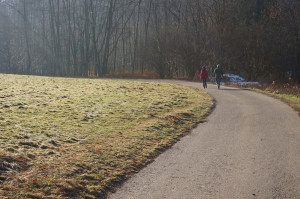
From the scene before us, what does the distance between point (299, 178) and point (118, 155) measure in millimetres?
3600

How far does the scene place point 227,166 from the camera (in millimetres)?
6906

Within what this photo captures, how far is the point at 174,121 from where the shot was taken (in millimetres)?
11914

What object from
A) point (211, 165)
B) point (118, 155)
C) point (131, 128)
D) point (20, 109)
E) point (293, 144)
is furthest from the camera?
point (20, 109)

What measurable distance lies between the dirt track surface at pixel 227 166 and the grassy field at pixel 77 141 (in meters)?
0.47

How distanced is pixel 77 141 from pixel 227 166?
367 cm

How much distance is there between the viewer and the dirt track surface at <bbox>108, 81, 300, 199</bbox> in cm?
553

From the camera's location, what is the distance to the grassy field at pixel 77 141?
564cm

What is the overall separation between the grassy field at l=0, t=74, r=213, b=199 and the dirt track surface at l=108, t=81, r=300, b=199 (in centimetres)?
47

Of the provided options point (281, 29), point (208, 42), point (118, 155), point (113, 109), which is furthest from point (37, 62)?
point (118, 155)

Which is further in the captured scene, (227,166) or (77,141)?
(77,141)

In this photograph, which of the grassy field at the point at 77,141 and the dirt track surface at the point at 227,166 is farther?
the grassy field at the point at 77,141

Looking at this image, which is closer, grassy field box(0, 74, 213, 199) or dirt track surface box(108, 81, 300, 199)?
dirt track surface box(108, 81, 300, 199)

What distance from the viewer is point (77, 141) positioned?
846 cm

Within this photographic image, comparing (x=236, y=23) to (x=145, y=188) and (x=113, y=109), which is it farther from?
(x=145, y=188)
